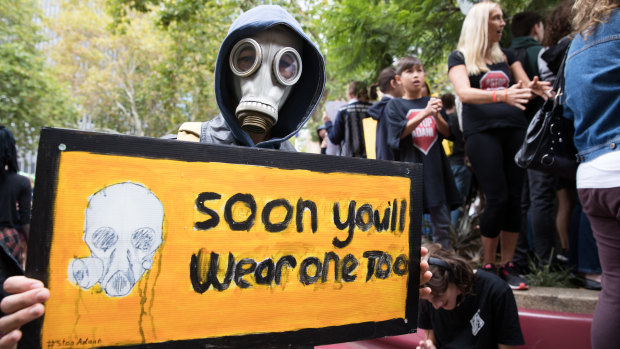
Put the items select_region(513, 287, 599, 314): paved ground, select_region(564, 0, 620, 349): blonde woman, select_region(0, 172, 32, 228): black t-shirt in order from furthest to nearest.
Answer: select_region(0, 172, 32, 228): black t-shirt < select_region(513, 287, 599, 314): paved ground < select_region(564, 0, 620, 349): blonde woman

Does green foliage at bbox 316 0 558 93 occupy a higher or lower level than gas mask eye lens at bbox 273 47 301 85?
higher

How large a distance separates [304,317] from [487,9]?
2825mm

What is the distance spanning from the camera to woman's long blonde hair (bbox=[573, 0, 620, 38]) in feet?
5.85

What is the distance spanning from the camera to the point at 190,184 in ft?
3.74

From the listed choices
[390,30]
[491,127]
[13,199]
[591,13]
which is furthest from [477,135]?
[13,199]

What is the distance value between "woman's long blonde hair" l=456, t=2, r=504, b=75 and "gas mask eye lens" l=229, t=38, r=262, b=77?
2141 millimetres

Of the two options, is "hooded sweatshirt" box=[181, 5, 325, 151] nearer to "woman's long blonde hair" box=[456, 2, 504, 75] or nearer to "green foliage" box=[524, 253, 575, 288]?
"woman's long blonde hair" box=[456, 2, 504, 75]

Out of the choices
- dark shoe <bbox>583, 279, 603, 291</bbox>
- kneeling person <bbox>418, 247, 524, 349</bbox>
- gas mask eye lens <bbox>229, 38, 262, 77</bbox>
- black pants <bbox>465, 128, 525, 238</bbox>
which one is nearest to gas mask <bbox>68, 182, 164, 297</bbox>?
gas mask eye lens <bbox>229, 38, 262, 77</bbox>

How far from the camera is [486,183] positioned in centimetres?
309

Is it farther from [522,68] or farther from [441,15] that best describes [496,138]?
[441,15]

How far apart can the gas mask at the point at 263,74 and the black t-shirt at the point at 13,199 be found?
329cm

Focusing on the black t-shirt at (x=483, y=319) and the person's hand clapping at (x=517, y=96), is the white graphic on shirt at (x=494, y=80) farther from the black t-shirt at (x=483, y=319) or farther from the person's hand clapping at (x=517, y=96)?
the black t-shirt at (x=483, y=319)

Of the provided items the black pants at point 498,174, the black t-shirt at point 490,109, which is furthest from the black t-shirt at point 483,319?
the black t-shirt at point 490,109

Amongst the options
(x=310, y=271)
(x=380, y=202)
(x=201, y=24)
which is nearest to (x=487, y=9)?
(x=380, y=202)
